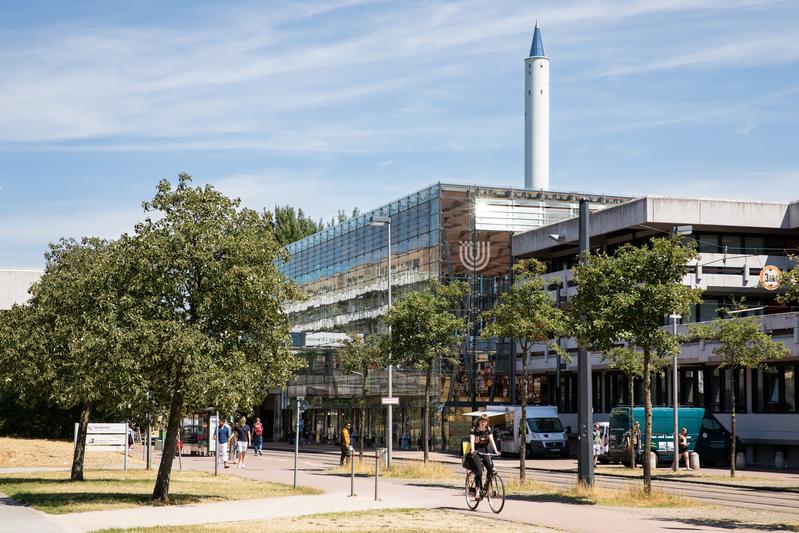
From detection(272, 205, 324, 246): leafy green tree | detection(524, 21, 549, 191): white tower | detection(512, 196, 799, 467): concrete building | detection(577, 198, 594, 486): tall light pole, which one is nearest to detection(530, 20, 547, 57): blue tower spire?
detection(524, 21, 549, 191): white tower

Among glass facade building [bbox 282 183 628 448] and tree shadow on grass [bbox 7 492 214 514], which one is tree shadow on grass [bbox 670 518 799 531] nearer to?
tree shadow on grass [bbox 7 492 214 514]

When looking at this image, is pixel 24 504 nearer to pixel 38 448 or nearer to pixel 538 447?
pixel 38 448

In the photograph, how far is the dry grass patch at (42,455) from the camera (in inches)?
1791

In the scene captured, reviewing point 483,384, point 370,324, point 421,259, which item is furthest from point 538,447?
point 370,324

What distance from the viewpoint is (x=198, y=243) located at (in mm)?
23688

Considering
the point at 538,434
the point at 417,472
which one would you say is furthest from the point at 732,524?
the point at 538,434

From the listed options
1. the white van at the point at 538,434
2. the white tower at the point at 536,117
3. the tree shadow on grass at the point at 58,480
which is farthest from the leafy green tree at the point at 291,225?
the tree shadow on grass at the point at 58,480


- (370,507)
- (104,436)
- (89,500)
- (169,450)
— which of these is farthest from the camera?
(104,436)

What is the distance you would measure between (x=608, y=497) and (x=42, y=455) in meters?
30.2

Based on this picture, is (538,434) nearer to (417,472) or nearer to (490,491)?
(417,472)

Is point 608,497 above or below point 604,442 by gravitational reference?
below

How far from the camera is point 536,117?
109375mm

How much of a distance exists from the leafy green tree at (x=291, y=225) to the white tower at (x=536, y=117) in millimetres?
20695

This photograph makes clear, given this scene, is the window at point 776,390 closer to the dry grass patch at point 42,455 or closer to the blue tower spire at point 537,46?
the dry grass patch at point 42,455
